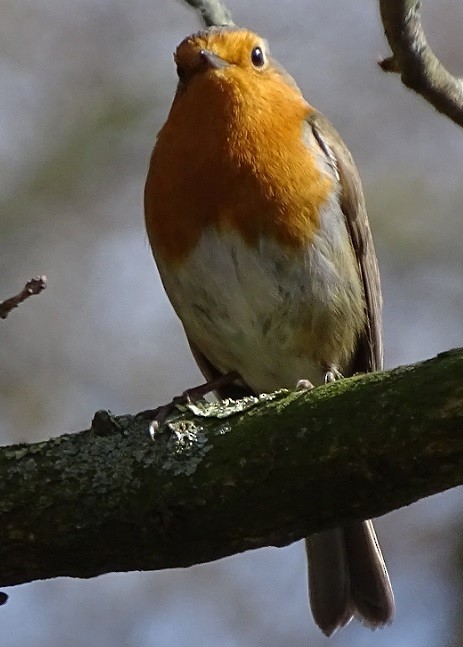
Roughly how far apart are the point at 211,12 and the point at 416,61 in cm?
144

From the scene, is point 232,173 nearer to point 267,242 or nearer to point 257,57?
point 267,242

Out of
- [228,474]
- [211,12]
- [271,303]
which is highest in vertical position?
[211,12]

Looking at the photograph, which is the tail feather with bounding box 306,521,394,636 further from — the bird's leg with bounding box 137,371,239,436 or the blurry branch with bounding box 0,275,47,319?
the blurry branch with bounding box 0,275,47,319

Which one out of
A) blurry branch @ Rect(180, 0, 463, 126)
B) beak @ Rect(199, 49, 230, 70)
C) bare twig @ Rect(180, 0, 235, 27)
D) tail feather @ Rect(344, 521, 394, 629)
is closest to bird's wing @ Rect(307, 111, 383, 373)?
beak @ Rect(199, 49, 230, 70)

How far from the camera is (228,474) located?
2.41 m

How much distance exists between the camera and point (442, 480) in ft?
7.27

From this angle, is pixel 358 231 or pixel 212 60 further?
pixel 358 231

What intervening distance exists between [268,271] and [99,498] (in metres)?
1.35

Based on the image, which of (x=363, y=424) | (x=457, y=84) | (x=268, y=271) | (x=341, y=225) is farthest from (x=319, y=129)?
(x=363, y=424)

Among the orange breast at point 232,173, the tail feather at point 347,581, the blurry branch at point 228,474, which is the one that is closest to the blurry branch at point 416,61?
the blurry branch at point 228,474

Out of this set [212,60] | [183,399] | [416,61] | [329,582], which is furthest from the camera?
[329,582]

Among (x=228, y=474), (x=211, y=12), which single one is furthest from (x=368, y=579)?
(x=211, y=12)

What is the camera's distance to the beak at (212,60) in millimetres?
3844

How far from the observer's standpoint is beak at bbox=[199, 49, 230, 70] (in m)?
3.84
